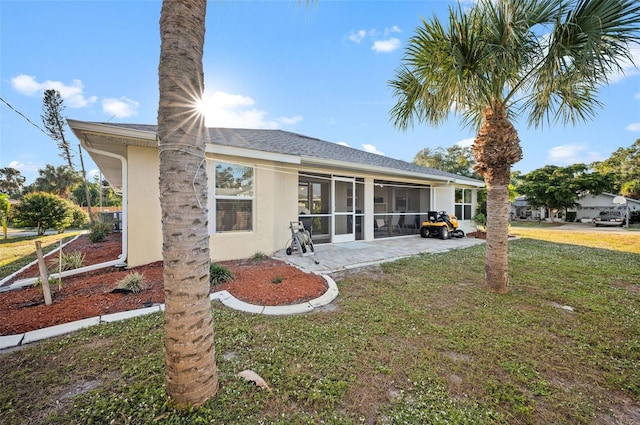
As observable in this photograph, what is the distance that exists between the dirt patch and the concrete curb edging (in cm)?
16

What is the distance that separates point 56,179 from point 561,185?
194 feet

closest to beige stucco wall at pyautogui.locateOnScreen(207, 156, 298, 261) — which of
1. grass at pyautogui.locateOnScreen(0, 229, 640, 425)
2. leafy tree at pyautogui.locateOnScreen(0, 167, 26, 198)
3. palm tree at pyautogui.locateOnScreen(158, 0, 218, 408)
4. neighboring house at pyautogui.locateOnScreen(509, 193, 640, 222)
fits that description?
grass at pyautogui.locateOnScreen(0, 229, 640, 425)

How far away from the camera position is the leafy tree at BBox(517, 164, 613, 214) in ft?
74.4

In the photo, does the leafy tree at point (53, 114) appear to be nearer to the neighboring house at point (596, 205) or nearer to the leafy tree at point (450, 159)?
the leafy tree at point (450, 159)

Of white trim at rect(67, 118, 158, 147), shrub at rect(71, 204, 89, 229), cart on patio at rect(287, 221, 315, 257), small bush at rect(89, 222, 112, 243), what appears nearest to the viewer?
white trim at rect(67, 118, 158, 147)

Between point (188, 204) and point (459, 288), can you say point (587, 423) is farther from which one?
point (188, 204)

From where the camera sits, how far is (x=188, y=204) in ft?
5.72

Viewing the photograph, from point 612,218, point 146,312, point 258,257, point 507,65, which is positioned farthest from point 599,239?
point 146,312

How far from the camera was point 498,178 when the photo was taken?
438 centimetres

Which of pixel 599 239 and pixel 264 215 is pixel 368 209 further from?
pixel 599 239

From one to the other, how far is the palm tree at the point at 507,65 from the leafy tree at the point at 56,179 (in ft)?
146

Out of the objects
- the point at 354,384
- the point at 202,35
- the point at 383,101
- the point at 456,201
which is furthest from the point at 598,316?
the point at 456,201

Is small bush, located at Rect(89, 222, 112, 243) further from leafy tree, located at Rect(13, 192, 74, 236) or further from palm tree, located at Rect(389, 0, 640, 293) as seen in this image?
palm tree, located at Rect(389, 0, 640, 293)

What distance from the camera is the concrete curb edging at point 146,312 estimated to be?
2746 mm
